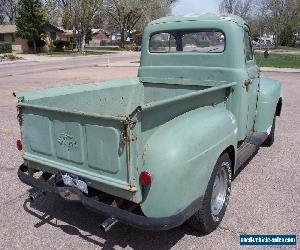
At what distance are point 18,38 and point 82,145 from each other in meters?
47.5

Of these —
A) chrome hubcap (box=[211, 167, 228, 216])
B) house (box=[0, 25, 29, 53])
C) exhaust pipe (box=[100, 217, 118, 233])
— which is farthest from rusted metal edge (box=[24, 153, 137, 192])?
house (box=[0, 25, 29, 53])

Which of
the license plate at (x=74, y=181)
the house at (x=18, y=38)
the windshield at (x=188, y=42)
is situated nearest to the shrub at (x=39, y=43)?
the house at (x=18, y=38)

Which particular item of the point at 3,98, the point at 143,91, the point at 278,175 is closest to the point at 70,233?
the point at 143,91

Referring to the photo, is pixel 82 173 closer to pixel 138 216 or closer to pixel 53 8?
pixel 138 216

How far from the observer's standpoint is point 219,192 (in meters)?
3.87

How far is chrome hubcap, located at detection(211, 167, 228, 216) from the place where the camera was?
375 cm

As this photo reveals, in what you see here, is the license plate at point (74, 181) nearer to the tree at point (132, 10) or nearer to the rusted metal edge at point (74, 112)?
the rusted metal edge at point (74, 112)

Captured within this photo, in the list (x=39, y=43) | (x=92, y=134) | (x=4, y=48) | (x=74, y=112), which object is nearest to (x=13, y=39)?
(x=39, y=43)

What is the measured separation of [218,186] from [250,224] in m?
0.53

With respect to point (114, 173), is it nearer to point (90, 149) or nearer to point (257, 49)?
point (90, 149)

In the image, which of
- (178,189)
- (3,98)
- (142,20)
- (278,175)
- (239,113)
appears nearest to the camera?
(178,189)

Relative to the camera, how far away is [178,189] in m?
2.95

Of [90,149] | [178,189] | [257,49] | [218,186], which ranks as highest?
[257,49]

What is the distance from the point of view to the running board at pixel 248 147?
4.49 metres
